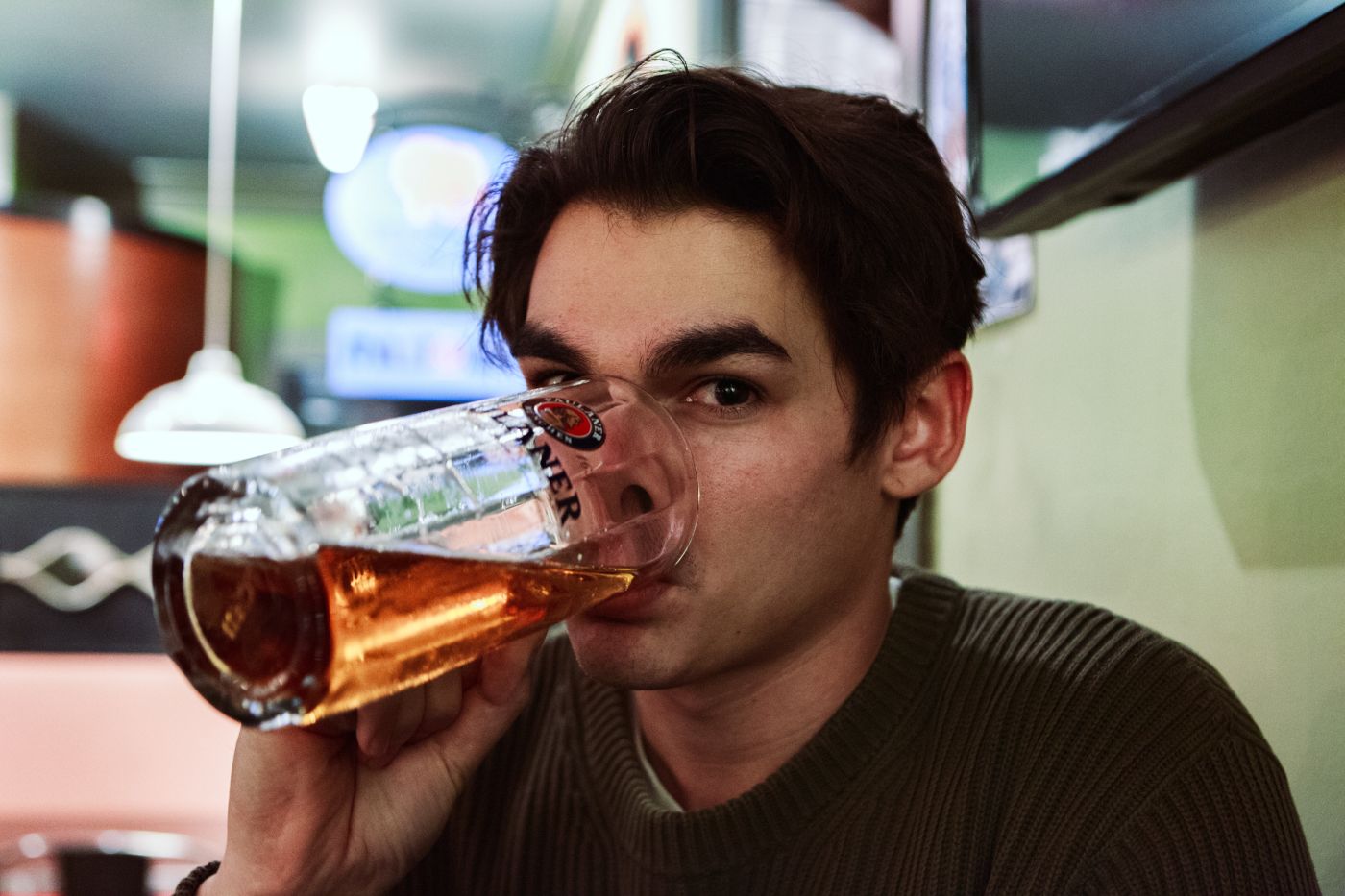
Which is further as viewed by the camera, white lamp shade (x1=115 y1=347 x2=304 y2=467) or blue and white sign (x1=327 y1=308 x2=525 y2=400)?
blue and white sign (x1=327 y1=308 x2=525 y2=400)

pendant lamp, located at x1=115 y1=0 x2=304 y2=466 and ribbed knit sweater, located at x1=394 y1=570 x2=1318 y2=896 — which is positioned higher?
pendant lamp, located at x1=115 y1=0 x2=304 y2=466

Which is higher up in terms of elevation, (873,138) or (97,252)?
(97,252)

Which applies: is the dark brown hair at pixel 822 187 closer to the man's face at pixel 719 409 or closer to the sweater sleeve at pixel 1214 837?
the man's face at pixel 719 409

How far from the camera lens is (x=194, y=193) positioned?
732 centimetres

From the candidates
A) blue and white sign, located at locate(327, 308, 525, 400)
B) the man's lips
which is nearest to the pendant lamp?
blue and white sign, located at locate(327, 308, 525, 400)

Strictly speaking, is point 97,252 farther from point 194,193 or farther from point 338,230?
point 194,193

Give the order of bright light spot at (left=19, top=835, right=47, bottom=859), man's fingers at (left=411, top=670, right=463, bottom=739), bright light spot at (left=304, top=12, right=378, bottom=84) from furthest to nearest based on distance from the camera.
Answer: bright light spot at (left=304, top=12, right=378, bottom=84) < bright light spot at (left=19, top=835, right=47, bottom=859) < man's fingers at (left=411, top=670, right=463, bottom=739)

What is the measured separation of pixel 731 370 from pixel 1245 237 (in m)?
0.46

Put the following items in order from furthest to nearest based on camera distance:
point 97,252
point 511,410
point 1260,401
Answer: point 97,252 → point 1260,401 → point 511,410

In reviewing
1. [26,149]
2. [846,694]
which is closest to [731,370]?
[846,694]

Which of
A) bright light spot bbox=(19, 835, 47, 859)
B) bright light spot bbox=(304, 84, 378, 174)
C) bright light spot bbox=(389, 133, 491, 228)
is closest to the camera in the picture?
bright light spot bbox=(19, 835, 47, 859)

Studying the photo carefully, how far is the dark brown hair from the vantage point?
103cm

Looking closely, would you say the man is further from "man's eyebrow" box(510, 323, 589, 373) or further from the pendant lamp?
the pendant lamp

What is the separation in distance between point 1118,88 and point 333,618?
2.74ft
